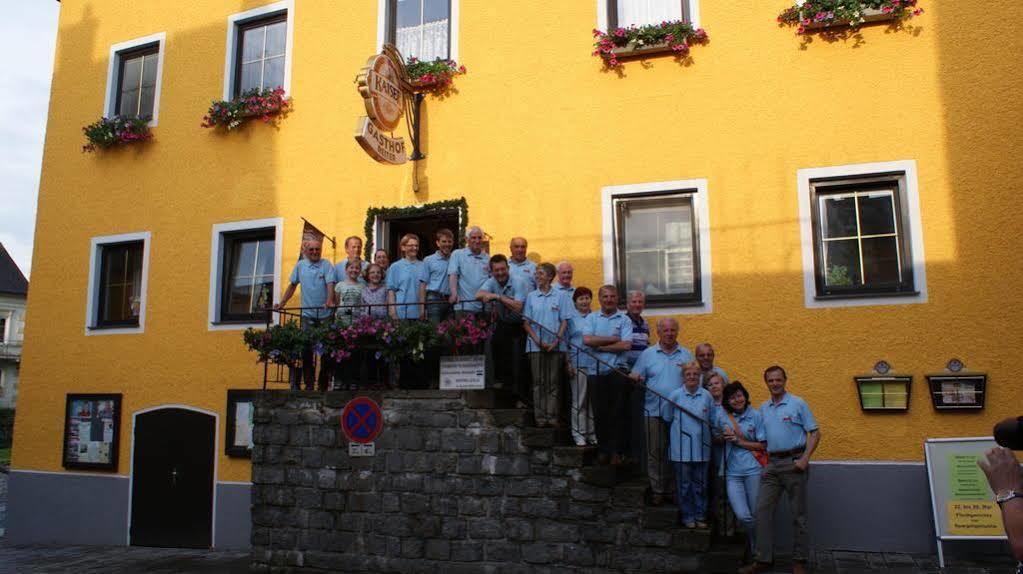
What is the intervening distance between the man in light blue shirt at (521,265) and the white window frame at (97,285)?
6.19 m

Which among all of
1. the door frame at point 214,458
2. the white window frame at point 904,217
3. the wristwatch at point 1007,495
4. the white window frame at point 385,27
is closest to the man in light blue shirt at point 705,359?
the white window frame at point 904,217

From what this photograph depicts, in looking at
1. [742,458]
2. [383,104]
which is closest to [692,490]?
[742,458]

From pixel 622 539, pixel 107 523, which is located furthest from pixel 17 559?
pixel 622 539

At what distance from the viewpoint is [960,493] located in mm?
7367

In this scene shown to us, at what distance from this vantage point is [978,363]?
779 centimetres

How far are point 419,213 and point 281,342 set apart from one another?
2596 millimetres

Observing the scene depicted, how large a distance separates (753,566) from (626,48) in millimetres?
5740

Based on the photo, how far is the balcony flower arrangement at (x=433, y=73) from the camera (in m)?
10.0

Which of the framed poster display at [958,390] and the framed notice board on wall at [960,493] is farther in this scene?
the framed poster display at [958,390]

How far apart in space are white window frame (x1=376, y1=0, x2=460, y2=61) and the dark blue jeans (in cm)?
598

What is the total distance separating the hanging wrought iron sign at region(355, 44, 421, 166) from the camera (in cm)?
882

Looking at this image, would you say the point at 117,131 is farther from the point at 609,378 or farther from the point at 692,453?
the point at 692,453

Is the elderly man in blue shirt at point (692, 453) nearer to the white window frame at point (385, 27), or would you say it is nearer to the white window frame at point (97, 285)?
the white window frame at point (385, 27)

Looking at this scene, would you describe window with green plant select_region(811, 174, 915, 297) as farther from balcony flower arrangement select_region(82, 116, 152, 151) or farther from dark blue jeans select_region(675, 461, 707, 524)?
balcony flower arrangement select_region(82, 116, 152, 151)
